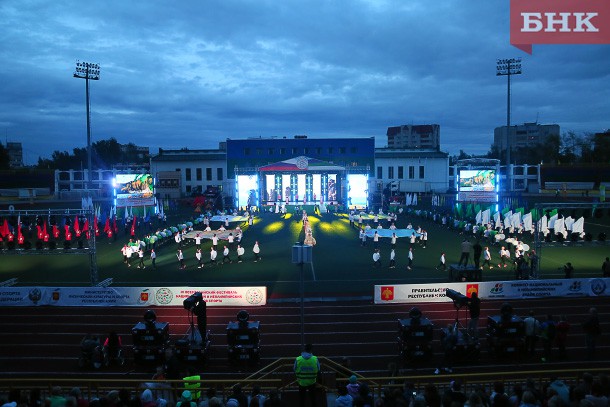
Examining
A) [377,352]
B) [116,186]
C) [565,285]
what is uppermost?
[116,186]

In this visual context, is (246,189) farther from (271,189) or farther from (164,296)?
(164,296)

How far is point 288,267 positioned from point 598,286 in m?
13.9

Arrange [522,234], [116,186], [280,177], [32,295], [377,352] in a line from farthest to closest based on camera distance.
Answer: [280,177]
[116,186]
[522,234]
[32,295]
[377,352]

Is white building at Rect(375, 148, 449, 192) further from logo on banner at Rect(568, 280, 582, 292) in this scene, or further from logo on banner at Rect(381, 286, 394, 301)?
logo on banner at Rect(381, 286, 394, 301)

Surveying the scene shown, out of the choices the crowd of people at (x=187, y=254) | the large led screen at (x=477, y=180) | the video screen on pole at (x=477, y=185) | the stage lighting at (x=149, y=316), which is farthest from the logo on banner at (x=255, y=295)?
the large led screen at (x=477, y=180)

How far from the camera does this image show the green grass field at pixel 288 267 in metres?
22.0

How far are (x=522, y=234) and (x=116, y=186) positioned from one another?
32.4 meters

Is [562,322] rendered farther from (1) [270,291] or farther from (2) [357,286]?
(1) [270,291]

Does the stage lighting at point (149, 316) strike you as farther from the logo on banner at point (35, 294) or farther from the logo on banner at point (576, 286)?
the logo on banner at point (576, 286)

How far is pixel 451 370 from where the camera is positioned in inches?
503

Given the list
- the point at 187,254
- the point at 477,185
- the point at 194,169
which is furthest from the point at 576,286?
the point at 194,169

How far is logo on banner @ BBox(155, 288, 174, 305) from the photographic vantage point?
18391 mm

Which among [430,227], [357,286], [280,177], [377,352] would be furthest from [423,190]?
[377,352]

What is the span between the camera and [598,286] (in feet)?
62.5
